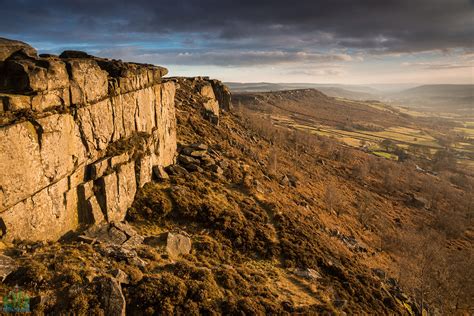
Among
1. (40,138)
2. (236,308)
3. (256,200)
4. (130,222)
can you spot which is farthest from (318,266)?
(40,138)

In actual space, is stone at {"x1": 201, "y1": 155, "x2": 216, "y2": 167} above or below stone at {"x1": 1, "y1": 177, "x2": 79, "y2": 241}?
below

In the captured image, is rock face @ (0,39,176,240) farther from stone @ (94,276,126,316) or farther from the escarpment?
stone @ (94,276,126,316)

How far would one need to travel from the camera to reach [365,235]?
5869 cm

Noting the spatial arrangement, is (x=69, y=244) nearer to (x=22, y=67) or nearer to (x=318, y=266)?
(x=22, y=67)

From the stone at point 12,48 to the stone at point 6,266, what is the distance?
13.0 meters

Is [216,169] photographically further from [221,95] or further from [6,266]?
[221,95]

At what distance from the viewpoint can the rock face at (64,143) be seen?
15.9 metres

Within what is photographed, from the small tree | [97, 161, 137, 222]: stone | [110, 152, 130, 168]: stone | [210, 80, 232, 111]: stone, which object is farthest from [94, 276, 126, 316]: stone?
[210, 80, 232, 111]: stone

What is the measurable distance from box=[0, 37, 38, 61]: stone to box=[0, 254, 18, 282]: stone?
1303 centimetres

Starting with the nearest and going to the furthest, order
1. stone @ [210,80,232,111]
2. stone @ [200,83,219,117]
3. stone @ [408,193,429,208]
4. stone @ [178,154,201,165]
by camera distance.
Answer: stone @ [178,154,201,165]
stone @ [200,83,219,117]
stone @ [408,193,429,208]
stone @ [210,80,232,111]

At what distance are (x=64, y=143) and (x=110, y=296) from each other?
35.7 feet

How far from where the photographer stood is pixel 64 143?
19062mm

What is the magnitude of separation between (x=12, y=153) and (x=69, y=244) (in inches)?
265

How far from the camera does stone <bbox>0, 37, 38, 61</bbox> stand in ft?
62.0
